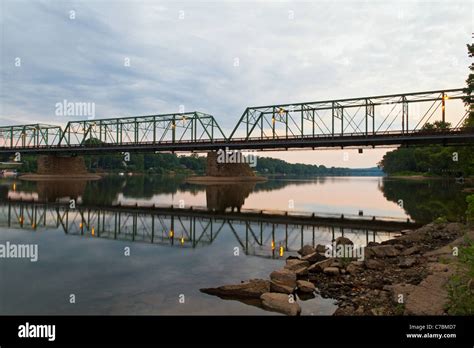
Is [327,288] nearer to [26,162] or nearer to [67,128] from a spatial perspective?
[67,128]

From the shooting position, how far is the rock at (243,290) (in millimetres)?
12125

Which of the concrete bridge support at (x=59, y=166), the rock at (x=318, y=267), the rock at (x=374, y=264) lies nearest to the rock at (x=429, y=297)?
the rock at (x=374, y=264)

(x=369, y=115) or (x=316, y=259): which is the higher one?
(x=369, y=115)

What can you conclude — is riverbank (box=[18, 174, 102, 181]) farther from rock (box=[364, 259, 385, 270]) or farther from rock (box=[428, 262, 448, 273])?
rock (box=[428, 262, 448, 273])

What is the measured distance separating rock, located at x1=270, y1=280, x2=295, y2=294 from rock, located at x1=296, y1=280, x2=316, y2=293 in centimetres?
31

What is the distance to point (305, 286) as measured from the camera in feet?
41.0

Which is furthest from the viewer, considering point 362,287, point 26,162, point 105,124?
point 26,162

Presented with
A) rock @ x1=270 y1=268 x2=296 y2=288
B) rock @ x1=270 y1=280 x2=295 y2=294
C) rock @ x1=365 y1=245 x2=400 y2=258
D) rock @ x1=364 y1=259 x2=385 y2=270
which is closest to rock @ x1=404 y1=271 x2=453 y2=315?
rock @ x1=364 y1=259 x2=385 y2=270

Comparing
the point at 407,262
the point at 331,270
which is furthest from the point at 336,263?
the point at 407,262

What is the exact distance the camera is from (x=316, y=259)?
16.4 metres

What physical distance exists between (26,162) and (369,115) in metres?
155
